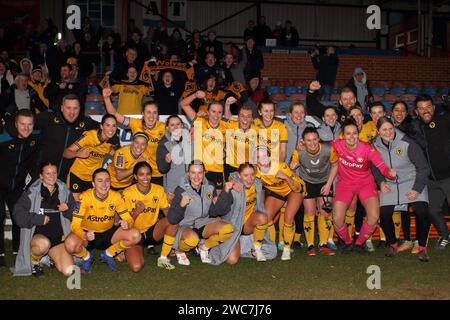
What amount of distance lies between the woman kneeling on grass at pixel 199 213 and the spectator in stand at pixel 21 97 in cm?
469

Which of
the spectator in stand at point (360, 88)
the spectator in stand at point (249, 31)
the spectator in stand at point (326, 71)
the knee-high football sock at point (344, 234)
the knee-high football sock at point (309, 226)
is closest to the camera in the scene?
the knee-high football sock at point (344, 234)

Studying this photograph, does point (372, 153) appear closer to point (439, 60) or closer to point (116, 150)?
point (116, 150)

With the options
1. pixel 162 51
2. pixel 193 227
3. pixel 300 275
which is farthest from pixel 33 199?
pixel 162 51

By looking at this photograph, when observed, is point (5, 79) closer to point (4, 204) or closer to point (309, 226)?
point (4, 204)

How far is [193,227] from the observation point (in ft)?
25.7

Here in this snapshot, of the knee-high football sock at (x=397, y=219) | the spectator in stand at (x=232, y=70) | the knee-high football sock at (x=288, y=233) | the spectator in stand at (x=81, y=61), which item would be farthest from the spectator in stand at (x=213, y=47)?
the knee-high football sock at (x=288, y=233)

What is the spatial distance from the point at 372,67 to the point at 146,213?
1538 centimetres

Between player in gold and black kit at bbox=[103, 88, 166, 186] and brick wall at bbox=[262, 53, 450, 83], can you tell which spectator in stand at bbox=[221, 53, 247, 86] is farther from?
brick wall at bbox=[262, 53, 450, 83]

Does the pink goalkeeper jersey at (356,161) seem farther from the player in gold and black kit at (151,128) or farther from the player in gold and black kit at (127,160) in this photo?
the player in gold and black kit at (127,160)

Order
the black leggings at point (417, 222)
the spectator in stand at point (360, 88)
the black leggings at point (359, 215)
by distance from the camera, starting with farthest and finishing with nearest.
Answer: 1. the spectator in stand at point (360, 88)
2. the black leggings at point (359, 215)
3. the black leggings at point (417, 222)

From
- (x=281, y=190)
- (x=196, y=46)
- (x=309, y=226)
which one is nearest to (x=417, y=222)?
(x=309, y=226)

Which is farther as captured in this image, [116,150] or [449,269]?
[116,150]

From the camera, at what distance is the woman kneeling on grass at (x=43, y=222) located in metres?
6.88

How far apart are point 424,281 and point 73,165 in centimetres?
475
